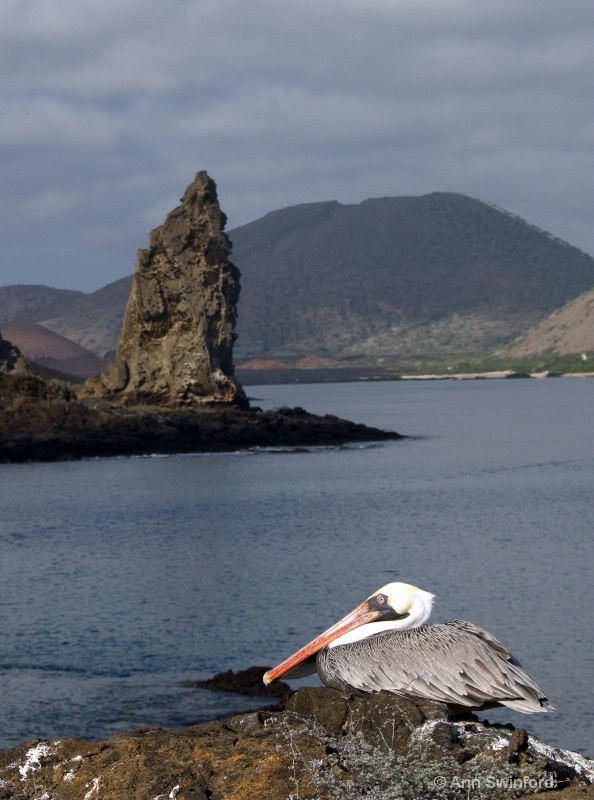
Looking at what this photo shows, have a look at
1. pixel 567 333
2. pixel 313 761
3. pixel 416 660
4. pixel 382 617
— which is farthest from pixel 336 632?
pixel 567 333

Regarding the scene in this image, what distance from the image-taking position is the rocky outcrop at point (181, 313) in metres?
59.8

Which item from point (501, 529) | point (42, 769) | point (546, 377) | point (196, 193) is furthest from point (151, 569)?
point (546, 377)

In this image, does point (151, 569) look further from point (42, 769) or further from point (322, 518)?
point (42, 769)

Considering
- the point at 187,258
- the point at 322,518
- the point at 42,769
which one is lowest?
the point at 322,518

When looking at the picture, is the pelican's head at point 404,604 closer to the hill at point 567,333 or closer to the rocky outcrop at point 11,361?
the rocky outcrop at point 11,361

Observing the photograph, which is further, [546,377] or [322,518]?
[546,377]

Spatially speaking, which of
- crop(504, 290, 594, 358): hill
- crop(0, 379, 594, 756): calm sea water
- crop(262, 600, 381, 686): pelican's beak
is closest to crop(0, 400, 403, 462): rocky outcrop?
crop(0, 379, 594, 756): calm sea water

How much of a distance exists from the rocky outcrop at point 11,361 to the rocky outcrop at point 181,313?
430 centimetres

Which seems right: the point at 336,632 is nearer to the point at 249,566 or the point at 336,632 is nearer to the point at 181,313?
the point at 249,566

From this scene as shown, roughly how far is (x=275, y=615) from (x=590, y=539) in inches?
447

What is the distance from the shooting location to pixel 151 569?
993 inches

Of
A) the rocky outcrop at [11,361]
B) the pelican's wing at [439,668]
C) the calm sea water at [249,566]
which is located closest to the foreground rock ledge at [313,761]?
the pelican's wing at [439,668]

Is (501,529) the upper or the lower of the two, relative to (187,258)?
lower

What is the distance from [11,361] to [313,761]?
6126cm
